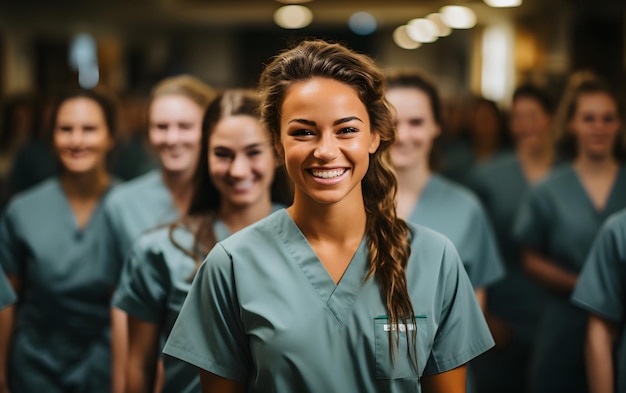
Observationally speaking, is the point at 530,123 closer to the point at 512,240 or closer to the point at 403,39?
the point at 512,240

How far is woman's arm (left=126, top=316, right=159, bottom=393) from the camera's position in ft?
6.27

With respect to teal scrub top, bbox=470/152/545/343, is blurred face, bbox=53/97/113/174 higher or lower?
higher

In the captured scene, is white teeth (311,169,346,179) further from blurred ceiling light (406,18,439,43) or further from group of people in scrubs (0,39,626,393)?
blurred ceiling light (406,18,439,43)

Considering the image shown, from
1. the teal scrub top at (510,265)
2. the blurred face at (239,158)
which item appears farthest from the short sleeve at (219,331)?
the teal scrub top at (510,265)

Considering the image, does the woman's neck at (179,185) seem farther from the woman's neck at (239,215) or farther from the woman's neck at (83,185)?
the woman's neck at (239,215)

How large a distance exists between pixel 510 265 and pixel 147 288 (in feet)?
6.52

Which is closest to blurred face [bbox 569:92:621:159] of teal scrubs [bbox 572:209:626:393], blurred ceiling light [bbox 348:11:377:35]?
teal scrubs [bbox 572:209:626:393]

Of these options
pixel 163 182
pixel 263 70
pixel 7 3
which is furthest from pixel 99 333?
pixel 7 3

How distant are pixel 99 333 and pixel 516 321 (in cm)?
184

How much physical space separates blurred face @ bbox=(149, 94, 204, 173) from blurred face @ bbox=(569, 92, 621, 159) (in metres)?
1.41

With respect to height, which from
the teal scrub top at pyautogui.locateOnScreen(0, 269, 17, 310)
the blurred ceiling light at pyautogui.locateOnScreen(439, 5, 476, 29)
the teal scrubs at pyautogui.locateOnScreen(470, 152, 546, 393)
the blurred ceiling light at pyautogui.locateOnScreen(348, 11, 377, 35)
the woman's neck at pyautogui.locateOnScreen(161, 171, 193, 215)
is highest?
the blurred ceiling light at pyautogui.locateOnScreen(348, 11, 377, 35)

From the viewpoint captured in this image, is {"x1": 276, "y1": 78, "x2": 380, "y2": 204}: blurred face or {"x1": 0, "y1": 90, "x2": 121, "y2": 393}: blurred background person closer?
{"x1": 276, "y1": 78, "x2": 380, "y2": 204}: blurred face

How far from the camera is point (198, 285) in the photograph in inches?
58.8

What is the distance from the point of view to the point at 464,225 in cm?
245
